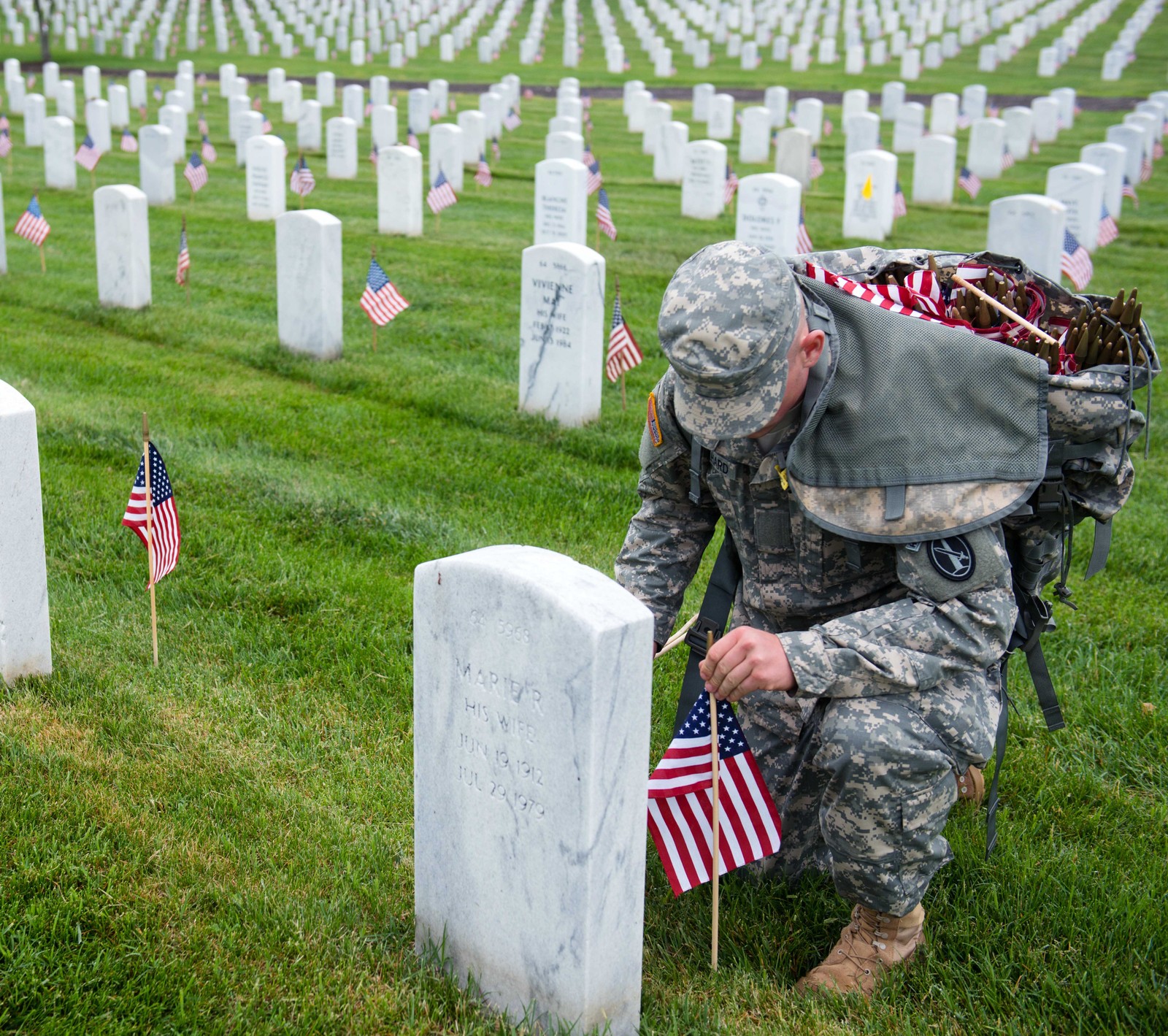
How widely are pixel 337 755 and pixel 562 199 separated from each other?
33.8ft

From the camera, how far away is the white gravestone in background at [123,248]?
34.0 feet

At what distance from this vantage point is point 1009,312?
297 cm

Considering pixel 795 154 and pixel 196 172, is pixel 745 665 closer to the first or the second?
pixel 196 172

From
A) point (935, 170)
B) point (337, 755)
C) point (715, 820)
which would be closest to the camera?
point (715, 820)

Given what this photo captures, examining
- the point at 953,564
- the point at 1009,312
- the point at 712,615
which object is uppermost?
the point at 1009,312

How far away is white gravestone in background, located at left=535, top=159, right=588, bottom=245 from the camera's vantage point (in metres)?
13.1

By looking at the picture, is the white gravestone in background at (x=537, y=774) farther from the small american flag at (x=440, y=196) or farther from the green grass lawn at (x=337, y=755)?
the small american flag at (x=440, y=196)

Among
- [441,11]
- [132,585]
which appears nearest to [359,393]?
[132,585]

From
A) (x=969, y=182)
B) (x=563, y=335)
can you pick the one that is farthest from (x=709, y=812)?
(x=969, y=182)

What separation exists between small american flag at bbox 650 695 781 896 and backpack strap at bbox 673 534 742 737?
119mm

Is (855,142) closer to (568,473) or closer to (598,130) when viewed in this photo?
(598,130)

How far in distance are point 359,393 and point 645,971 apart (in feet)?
19.2

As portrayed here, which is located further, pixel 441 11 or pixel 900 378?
pixel 441 11

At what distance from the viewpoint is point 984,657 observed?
8.98 feet
